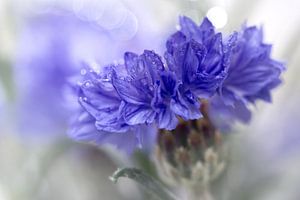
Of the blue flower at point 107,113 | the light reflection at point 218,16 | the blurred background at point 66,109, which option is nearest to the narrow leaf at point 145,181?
the blue flower at point 107,113

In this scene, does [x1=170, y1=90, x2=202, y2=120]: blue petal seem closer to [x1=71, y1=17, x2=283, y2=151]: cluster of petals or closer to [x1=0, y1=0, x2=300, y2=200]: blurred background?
[x1=71, y1=17, x2=283, y2=151]: cluster of petals

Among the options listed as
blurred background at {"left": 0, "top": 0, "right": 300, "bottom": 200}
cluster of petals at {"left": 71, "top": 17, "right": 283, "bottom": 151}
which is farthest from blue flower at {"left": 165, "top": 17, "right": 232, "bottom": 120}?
blurred background at {"left": 0, "top": 0, "right": 300, "bottom": 200}

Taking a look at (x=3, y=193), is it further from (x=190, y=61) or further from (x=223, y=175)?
(x=190, y=61)

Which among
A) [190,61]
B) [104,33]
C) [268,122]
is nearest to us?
[190,61]

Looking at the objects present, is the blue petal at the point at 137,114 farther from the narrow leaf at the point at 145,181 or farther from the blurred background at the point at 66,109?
the blurred background at the point at 66,109

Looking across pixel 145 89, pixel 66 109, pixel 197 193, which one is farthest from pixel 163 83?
pixel 66 109

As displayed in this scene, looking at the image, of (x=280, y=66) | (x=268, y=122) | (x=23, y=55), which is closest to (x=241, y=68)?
(x=280, y=66)

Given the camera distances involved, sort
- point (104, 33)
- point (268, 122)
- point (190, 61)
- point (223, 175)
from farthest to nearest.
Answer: point (268, 122) < point (104, 33) < point (223, 175) < point (190, 61)
